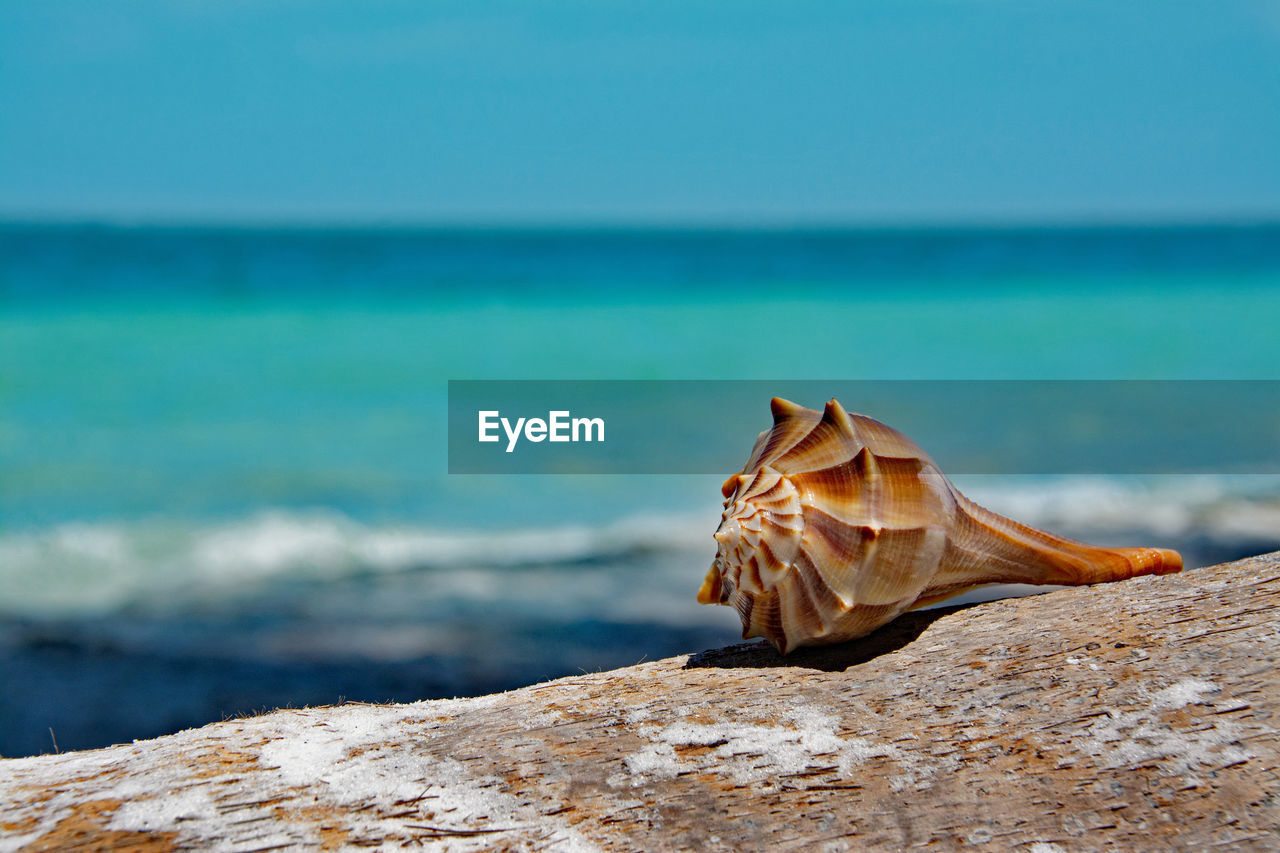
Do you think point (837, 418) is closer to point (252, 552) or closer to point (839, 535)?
point (839, 535)

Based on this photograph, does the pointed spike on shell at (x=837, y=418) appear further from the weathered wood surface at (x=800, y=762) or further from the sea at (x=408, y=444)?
the sea at (x=408, y=444)

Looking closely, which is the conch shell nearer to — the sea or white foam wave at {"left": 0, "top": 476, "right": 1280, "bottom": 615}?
the sea

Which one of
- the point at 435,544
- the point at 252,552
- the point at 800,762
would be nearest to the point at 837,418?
the point at 800,762

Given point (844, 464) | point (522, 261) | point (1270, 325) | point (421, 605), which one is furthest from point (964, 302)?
point (844, 464)

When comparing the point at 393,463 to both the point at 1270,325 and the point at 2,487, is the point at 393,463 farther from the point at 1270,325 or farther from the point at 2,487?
the point at 1270,325

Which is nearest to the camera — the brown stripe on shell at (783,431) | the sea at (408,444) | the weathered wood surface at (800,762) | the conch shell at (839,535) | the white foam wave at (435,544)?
the weathered wood surface at (800,762)

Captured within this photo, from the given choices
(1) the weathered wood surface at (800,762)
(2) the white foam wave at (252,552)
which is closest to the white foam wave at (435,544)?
(2) the white foam wave at (252,552)
